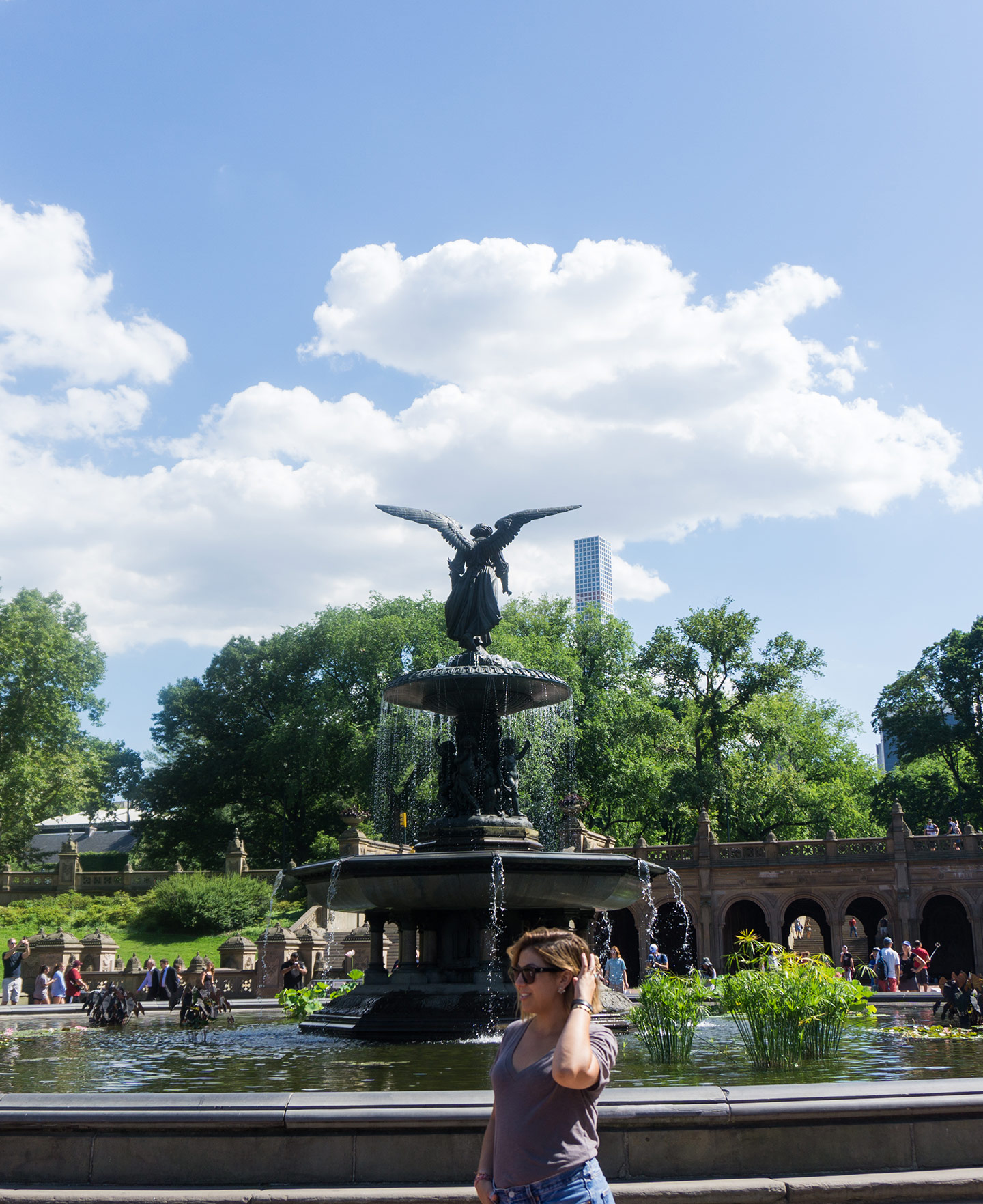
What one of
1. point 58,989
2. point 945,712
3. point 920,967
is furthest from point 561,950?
point 945,712

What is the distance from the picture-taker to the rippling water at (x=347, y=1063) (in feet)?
25.6

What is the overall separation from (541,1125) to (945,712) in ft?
180

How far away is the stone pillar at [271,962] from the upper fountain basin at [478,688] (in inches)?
456

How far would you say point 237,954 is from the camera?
2611cm

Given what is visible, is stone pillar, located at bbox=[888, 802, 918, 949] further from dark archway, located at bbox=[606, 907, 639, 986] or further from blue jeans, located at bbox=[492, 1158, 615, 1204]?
blue jeans, located at bbox=[492, 1158, 615, 1204]

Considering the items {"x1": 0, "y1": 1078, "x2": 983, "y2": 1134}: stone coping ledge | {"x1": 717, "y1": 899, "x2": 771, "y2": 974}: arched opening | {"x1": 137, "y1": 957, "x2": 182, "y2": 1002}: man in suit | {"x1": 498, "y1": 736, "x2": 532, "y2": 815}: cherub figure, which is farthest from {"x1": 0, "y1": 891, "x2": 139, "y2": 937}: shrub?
{"x1": 0, "y1": 1078, "x2": 983, "y2": 1134}: stone coping ledge

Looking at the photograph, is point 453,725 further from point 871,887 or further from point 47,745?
point 47,745

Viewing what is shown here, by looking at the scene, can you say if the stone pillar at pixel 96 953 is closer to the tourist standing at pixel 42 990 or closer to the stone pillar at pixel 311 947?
the tourist standing at pixel 42 990

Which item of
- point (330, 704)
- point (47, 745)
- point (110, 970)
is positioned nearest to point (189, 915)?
point (110, 970)

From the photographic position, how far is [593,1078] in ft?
10.2

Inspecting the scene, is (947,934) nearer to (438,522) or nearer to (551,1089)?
(438,522)

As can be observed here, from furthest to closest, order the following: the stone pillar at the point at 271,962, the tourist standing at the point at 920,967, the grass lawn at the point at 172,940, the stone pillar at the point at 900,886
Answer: the stone pillar at the point at 900,886 → the grass lawn at the point at 172,940 → the tourist standing at the point at 920,967 → the stone pillar at the point at 271,962

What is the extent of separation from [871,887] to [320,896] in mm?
33930

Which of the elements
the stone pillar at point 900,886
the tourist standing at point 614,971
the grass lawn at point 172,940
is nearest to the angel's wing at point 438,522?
the tourist standing at point 614,971
